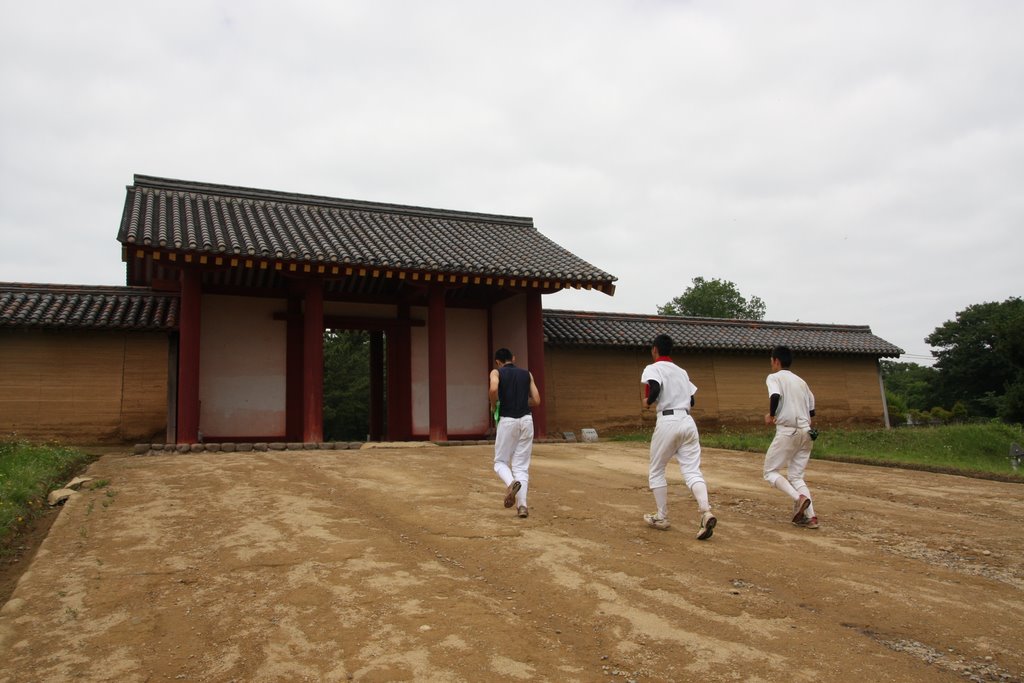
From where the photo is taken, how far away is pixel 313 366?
1311 centimetres

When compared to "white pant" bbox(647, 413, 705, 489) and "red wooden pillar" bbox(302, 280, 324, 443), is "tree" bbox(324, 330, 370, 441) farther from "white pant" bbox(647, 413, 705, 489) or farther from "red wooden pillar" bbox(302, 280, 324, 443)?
"white pant" bbox(647, 413, 705, 489)

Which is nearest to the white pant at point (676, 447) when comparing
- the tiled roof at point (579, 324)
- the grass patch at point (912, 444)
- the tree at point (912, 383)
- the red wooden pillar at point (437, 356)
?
the grass patch at point (912, 444)

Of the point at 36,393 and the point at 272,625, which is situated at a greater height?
the point at 36,393

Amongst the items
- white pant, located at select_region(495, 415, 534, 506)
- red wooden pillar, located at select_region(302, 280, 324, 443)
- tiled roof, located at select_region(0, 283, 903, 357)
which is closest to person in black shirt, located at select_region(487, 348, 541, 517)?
white pant, located at select_region(495, 415, 534, 506)

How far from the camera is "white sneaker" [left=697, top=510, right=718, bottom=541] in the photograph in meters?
5.66

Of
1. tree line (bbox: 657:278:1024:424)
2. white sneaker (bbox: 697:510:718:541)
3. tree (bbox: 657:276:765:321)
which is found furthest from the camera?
tree (bbox: 657:276:765:321)

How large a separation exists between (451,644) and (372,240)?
11.7 meters

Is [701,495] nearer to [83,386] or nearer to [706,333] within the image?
[83,386]

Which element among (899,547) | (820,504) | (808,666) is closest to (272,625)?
(808,666)

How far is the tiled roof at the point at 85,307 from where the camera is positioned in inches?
518

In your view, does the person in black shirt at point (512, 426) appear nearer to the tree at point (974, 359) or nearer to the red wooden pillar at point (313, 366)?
the red wooden pillar at point (313, 366)

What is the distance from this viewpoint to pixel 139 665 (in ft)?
11.4

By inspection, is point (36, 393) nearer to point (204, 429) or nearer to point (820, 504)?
point (204, 429)

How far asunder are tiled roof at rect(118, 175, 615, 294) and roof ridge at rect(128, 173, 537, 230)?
2 cm
